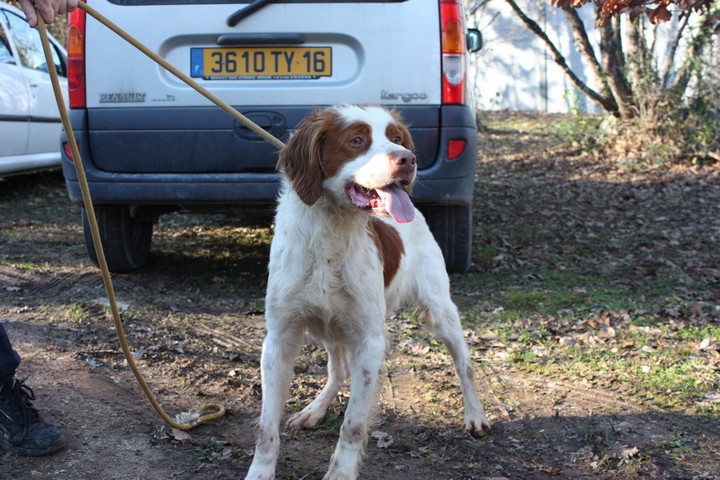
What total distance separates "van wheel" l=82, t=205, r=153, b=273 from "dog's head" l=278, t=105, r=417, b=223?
8.44 feet

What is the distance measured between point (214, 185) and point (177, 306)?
82cm

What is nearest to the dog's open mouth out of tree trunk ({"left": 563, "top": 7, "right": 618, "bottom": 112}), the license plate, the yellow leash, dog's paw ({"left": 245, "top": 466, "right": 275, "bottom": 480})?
the yellow leash

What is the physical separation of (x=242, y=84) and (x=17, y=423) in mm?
2444

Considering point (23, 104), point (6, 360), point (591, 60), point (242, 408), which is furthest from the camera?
point (591, 60)

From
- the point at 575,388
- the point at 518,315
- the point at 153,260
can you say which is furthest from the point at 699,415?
the point at 153,260

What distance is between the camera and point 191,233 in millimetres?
7344

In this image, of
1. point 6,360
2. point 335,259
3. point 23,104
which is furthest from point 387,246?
point 23,104

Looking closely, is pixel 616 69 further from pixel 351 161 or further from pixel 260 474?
pixel 260 474

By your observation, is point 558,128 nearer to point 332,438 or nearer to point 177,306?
point 177,306

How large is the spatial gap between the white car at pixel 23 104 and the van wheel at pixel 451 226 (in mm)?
4084

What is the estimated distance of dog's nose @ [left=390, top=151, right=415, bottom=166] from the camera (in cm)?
282

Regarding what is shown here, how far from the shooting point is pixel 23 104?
26.1 ft

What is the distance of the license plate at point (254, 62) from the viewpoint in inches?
187

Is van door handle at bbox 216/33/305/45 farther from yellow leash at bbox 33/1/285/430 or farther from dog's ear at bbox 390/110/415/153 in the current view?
dog's ear at bbox 390/110/415/153
